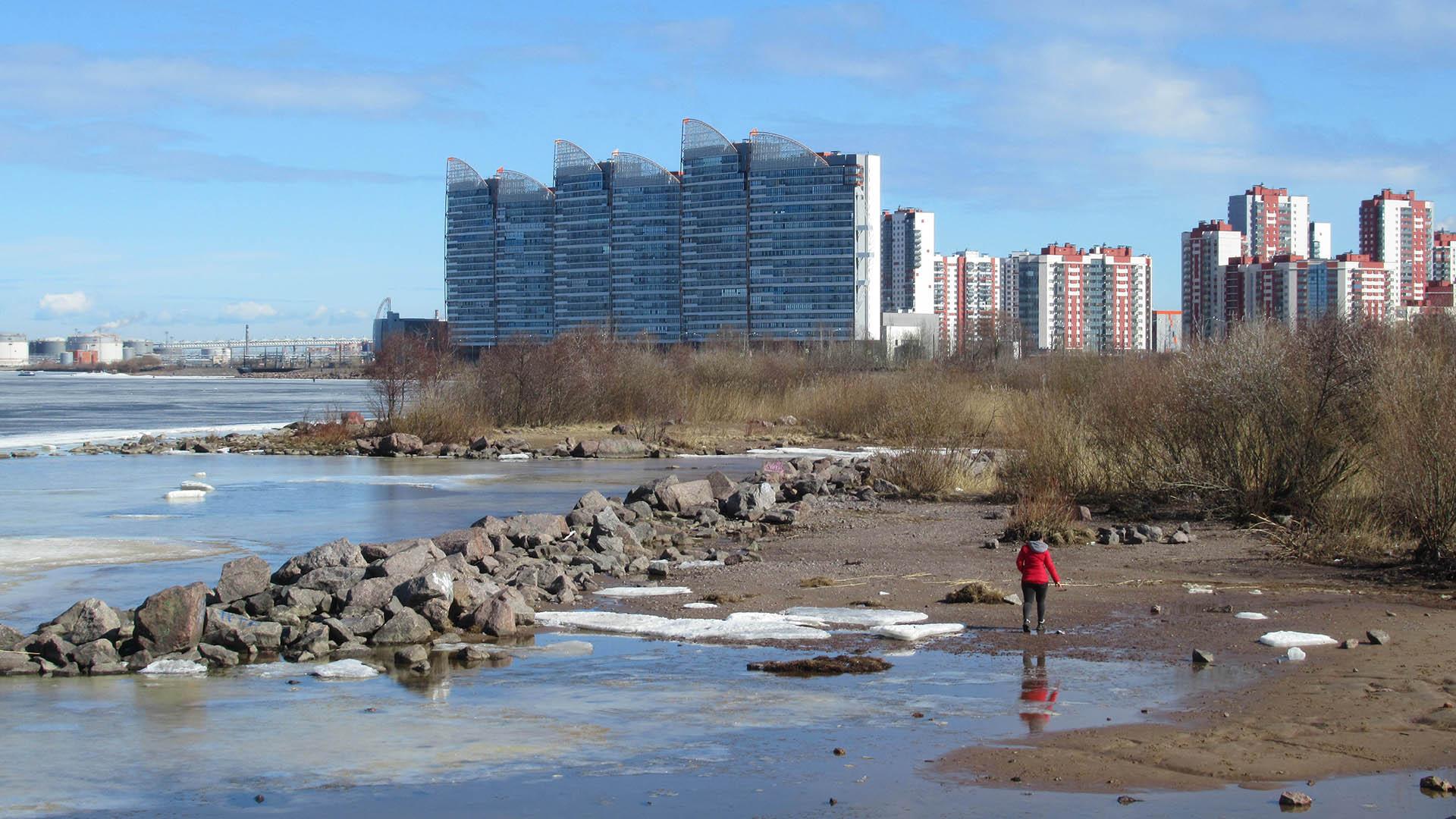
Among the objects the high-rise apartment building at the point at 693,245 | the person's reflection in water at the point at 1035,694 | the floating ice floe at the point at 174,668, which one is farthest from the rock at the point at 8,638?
the high-rise apartment building at the point at 693,245

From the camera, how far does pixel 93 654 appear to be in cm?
1085

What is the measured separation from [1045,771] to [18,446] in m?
40.6

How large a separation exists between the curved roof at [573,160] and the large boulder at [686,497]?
10586cm

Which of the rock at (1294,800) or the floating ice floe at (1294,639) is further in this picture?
the floating ice floe at (1294,639)

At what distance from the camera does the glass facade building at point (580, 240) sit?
408ft

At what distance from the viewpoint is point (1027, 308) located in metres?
159

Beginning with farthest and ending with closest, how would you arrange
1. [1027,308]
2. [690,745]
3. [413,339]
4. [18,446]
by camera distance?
[1027,308] < [413,339] < [18,446] < [690,745]

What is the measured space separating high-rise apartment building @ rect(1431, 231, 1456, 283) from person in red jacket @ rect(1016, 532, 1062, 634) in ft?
534

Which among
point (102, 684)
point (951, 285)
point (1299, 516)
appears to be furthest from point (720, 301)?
→ point (102, 684)

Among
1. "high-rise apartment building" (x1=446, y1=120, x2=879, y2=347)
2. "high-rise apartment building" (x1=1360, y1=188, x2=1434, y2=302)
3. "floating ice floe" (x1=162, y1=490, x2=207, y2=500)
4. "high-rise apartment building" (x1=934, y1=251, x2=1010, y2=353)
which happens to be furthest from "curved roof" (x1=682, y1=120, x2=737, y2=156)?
"floating ice floe" (x1=162, y1=490, x2=207, y2=500)

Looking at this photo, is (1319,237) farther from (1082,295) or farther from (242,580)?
(242,580)

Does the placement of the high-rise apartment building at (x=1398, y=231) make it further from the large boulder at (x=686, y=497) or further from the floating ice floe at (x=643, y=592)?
the floating ice floe at (x=643, y=592)

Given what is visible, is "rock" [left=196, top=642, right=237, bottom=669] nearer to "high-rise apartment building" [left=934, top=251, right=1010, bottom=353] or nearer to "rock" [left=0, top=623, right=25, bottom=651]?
"rock" [left=0, top=623, right=25, bottom=651]

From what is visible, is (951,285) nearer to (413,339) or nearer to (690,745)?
(413,339)
